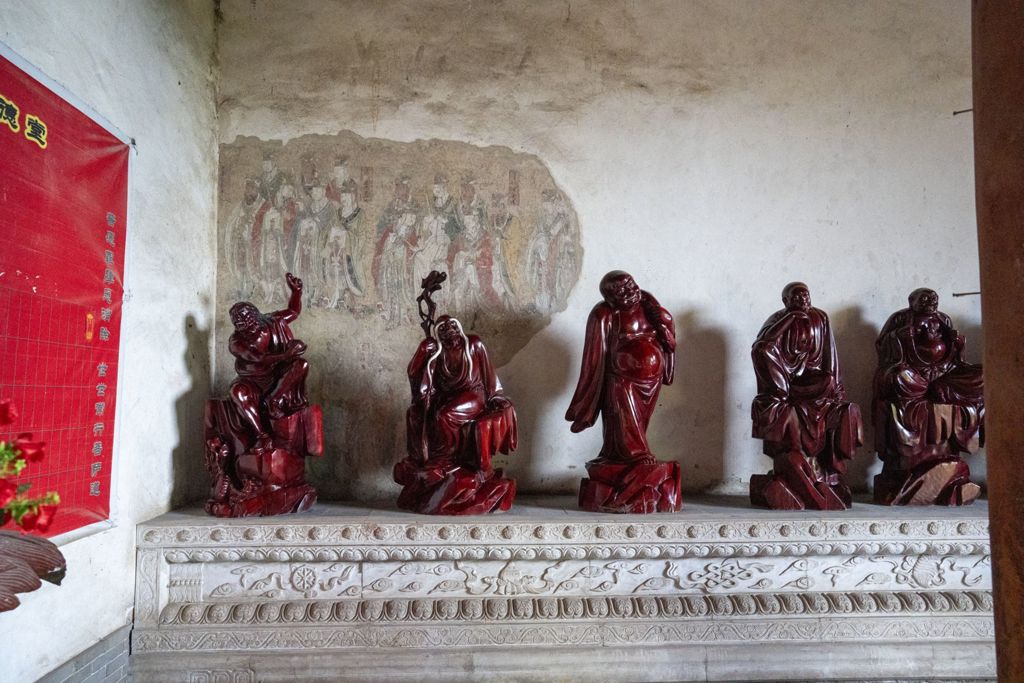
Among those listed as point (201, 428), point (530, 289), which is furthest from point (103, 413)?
point (530, 289)

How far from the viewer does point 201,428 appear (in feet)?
13.1

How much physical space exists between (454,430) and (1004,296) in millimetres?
2596

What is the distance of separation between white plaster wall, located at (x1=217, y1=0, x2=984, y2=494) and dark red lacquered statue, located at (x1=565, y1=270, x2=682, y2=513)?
0.59m

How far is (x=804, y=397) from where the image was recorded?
150 inches

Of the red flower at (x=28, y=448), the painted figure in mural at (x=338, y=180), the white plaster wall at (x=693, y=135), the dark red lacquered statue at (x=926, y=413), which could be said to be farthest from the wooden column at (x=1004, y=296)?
the painted figure in mural at (x=338, y=180)

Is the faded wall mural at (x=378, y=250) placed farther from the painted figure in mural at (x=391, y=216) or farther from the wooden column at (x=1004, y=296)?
the wooden column at (x=1004, y=296)

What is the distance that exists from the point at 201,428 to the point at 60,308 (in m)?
1.53

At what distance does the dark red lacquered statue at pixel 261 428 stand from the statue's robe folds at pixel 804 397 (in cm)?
259

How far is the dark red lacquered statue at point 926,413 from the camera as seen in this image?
380 cm

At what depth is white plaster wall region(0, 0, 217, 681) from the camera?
102 inches

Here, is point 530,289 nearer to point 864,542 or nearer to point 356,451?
point 356,451

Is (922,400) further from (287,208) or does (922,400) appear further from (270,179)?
(270,179)

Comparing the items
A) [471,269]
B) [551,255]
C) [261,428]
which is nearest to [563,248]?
[551,255]

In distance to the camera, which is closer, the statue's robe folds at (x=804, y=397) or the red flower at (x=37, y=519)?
the red flower at (x=37, y=519)
